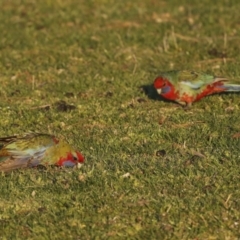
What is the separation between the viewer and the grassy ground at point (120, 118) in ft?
17.0

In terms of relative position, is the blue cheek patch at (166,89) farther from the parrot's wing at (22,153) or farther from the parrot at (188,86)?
the parrot's wing at (22,153)

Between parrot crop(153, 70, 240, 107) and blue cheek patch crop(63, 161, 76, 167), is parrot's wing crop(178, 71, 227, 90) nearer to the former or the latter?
parrot crop(153, 70, 240, 107)

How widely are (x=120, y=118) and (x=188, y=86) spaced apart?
0.69 metres

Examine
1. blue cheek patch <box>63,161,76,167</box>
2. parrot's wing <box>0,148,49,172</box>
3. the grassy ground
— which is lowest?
the grassy ground

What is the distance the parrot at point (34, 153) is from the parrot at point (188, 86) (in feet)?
5.50

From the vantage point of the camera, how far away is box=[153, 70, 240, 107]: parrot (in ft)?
23.5

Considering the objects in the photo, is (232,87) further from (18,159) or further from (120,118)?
(18,159)

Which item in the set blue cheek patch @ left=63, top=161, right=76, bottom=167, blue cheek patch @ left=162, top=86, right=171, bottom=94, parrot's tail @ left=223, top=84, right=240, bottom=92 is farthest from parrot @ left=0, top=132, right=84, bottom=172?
parrot's tail @ left=223, top=84, right=240, bottom=92

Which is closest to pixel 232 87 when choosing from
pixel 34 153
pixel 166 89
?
pixel 166 89

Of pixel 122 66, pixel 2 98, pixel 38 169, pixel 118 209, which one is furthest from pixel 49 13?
pixel 118 209

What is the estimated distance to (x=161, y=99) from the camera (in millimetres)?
7547

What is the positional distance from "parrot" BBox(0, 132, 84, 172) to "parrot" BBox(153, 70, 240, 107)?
1.68 meters

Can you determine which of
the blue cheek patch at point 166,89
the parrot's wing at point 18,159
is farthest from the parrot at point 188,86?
the parrot's wing at point 18,159

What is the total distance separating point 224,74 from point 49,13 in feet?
11.7
